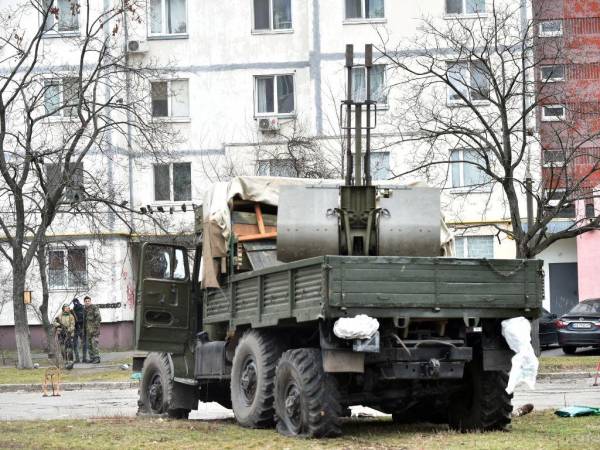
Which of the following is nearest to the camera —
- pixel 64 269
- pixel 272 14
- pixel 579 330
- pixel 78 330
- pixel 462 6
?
pixel 579 330

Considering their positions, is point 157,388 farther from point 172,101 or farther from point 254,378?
point 172,101

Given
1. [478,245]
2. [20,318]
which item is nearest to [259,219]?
[20,318]

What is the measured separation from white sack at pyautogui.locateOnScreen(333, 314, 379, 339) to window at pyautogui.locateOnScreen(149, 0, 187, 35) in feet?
117

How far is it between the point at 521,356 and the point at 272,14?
35.1 meters

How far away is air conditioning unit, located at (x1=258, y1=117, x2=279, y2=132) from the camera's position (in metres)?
44.9

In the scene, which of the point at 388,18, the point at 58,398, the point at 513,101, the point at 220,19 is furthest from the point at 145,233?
the point at 58,398

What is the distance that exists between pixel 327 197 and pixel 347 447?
3.04 m

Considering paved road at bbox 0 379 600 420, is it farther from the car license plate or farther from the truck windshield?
the truck windshield

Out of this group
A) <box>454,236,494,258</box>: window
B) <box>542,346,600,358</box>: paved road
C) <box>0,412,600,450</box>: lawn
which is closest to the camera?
<box>0,412,600,450</box>: lawn

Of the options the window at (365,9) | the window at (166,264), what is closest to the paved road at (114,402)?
the window at (166,264)

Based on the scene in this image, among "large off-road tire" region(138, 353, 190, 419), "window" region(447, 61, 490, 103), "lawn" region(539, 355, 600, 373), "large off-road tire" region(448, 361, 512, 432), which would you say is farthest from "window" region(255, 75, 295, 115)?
"large off-road tire" region(448, 361, 512, 432)

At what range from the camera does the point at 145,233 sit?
4419 centimetres

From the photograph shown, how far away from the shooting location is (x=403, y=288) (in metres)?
12.6

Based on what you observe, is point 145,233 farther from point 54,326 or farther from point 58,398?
point 58,398
